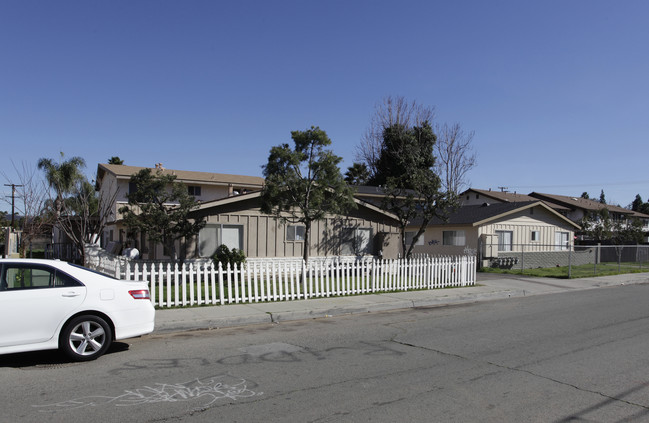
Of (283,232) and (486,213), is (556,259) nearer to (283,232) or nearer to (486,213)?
(486,213)

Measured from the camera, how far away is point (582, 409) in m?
4.99

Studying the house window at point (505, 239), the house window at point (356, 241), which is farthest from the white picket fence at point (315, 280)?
the house window at point (505, 239)

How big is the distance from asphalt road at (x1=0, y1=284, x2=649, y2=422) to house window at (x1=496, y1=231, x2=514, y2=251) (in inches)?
689

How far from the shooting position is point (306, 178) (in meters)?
15.4

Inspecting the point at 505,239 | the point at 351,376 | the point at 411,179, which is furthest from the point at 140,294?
the point at 505,239

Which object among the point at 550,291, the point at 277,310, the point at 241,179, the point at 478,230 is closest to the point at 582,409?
the point at 277,310

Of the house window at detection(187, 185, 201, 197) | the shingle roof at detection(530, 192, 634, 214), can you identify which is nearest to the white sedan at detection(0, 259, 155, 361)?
the house window at detection(187, 185, 201, 197)

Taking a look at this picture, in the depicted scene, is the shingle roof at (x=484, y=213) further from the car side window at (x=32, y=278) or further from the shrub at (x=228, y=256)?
the car side window at (x=32, y=278)

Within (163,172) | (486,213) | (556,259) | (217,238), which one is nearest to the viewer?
(217,238)

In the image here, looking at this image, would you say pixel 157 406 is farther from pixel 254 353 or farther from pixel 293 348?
pixel 293 348

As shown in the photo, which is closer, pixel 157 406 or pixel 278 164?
pixel 157 406

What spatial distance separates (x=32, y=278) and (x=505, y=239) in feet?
82.7

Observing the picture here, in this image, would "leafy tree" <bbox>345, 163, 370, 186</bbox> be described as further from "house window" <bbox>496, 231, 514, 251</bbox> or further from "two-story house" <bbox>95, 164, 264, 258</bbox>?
"house window" <bbox>496, 231, 514, 251</bbox>

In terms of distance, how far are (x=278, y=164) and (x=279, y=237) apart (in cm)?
500
